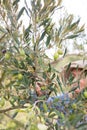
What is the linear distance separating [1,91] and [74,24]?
1.47ft

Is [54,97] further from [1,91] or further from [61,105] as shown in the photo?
[1,91]

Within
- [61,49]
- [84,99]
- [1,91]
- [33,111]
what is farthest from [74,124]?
[1,91]

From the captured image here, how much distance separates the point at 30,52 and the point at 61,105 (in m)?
0.22

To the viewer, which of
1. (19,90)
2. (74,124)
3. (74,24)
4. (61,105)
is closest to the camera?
(74,124)

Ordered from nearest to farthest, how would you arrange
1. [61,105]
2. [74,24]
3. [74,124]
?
[74,124]
[61,105]
[74,24]

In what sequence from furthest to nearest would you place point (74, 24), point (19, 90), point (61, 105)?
point (19, 90), point (74, 24), point (61, 105)

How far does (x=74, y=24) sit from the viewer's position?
115 cm

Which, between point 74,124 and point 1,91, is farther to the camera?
point 1,91

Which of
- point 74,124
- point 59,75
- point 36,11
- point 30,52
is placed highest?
point 36,11

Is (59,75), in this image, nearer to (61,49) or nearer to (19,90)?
(61,49)

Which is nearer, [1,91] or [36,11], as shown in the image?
[36,11]

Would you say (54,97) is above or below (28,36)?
below

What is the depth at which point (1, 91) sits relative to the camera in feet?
4.30

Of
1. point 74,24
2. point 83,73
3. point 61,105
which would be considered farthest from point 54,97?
point 74,24
